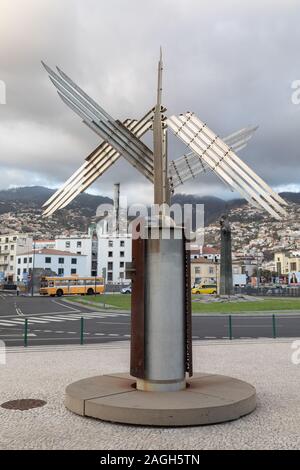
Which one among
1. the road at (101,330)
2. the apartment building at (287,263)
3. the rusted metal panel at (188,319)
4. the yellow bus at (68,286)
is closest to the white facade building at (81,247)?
the yellow bus at (68,286)

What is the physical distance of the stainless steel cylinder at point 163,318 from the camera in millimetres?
7621

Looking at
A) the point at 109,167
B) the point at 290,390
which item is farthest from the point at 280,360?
the point at 109,167

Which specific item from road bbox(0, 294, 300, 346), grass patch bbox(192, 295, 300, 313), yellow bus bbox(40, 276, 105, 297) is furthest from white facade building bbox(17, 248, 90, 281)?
road bbox(0, 294, 300, 346)

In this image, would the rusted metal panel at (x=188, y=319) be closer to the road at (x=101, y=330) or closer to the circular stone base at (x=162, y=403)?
the circular stone base at (x=162, y=403)

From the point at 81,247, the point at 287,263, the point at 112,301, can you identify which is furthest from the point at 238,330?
the point at 287,263

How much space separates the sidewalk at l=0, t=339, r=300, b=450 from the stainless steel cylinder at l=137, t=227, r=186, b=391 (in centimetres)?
134

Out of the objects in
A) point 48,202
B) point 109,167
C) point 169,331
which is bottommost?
point 169,331

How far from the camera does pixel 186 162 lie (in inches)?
382

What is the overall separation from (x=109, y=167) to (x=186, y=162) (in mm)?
1569

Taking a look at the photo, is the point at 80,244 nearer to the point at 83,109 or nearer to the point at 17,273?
the point at 17,273

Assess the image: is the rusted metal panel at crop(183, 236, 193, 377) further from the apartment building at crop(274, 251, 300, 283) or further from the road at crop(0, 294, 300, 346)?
the apartment building at crop(274, 251, 300, 283)

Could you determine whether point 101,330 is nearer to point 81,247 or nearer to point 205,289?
point 205,289

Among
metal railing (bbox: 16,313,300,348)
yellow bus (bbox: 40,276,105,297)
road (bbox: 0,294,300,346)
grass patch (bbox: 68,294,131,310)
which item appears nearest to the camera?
metal railing (bbox: 16,313,300,348)

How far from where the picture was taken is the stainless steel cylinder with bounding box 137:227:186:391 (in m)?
7.62
